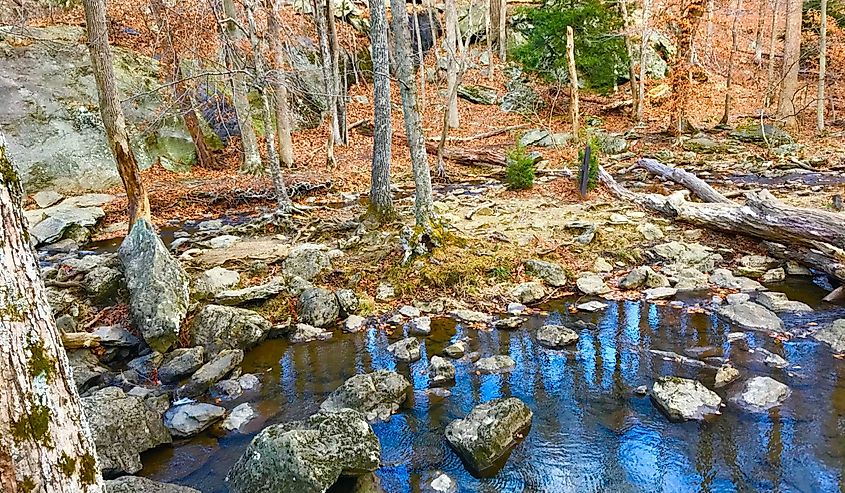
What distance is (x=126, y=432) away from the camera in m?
4.41

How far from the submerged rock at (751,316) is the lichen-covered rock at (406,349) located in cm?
389

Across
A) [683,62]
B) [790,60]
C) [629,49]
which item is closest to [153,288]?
[683,62]

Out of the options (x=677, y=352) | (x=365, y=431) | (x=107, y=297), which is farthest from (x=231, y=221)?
(x=677, y=352)

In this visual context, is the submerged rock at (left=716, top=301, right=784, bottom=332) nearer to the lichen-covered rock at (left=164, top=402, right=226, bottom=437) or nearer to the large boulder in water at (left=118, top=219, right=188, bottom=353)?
the lichen-covered rock at (left=164, top=402, right=226, bottom=437)

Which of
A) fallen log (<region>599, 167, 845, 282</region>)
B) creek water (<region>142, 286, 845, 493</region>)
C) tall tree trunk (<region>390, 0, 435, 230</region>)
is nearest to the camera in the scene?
creek water (<region>142, 286, 845, 493</region>)

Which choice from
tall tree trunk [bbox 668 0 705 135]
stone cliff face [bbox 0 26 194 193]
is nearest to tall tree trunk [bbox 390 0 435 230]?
stone cliff face [bbox 0 26 194 193]

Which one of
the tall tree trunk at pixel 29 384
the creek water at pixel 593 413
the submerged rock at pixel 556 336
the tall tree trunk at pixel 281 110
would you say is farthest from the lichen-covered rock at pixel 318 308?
the tall tree trunk at pixel 281 110

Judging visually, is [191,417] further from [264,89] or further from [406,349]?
[264,89]

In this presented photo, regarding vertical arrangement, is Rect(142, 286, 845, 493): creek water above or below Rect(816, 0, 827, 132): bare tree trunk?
below

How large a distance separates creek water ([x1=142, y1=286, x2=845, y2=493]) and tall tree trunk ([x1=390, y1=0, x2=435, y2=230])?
218 centimetres

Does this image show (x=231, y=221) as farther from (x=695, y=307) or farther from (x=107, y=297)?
(x=695, y=307)

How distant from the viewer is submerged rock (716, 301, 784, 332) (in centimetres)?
615

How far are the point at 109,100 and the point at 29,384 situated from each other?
8.21m

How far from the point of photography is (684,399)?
188 inches
